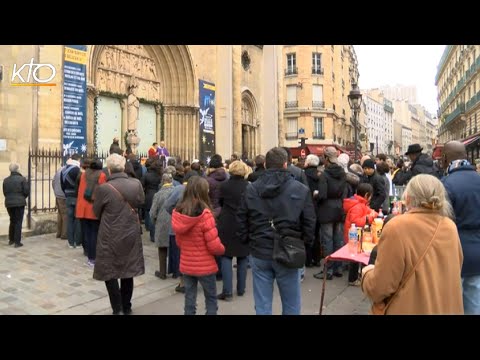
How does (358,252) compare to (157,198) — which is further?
(157,198)

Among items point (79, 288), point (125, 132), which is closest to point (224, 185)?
point (79, 288)

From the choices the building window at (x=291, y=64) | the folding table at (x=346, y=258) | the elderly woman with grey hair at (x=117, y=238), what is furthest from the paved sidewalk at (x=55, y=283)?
the building window at (x=291, y=64)

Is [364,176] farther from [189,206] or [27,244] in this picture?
[27,244]

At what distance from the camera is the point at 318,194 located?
665 cm

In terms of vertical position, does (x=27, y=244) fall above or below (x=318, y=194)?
below

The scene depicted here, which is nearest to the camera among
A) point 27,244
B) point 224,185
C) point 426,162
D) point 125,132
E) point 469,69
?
point 224,185

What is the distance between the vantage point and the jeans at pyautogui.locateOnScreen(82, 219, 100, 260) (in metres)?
7.00

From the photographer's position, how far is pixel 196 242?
4535 millimetres

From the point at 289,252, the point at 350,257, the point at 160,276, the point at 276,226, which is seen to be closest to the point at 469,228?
the point at 350,257

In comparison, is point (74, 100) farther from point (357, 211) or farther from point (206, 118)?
point (357, 211)

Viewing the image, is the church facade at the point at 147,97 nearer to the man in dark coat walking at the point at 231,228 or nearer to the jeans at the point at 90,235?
the jeans at the point at 90,235

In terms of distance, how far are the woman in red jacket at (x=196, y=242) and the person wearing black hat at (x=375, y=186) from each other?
3701 millimetres

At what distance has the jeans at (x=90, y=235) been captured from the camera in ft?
23.0

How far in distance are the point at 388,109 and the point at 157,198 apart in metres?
109
